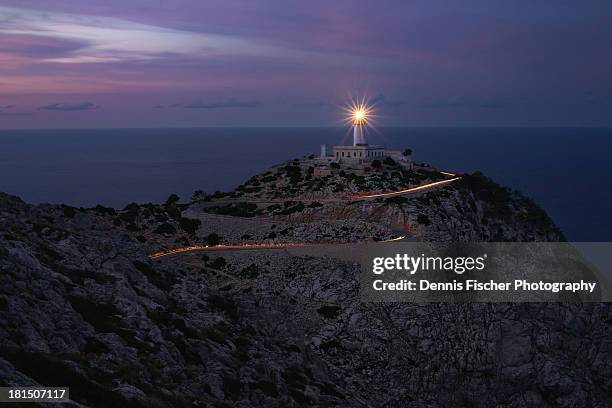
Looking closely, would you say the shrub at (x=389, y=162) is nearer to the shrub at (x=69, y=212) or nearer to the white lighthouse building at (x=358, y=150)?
the white lighthouse building at (x=358, y=150)

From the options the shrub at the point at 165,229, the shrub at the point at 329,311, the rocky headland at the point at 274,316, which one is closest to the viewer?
the rocky headland at the point at 274,316

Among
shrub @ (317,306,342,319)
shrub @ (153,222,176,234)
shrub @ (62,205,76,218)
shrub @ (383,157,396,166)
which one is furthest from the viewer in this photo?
shrub @ (383,157,396,166)

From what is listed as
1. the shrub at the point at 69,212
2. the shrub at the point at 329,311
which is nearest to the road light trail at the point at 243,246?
the shrub at the point at 329,311

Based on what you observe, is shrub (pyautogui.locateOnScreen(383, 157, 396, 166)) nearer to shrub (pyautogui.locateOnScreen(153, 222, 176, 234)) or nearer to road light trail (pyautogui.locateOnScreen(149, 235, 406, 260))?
road light trail (pyautogui.locateOnScreen(149, 235, 406, 260))

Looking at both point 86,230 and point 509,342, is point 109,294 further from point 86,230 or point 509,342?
point 509,342

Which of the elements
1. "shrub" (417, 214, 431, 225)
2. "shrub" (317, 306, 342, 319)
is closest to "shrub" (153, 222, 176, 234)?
"shrub" (317, 306, 342, 319)

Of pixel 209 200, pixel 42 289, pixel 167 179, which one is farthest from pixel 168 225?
pixel 167 179

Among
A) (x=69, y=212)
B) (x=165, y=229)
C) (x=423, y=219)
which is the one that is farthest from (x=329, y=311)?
(x=69, y=212)

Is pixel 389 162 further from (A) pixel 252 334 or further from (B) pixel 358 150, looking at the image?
(A) pixel 252 334

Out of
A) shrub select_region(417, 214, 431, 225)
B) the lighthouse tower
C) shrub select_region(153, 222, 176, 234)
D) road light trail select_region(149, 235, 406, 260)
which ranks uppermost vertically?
the lighthouse tower
